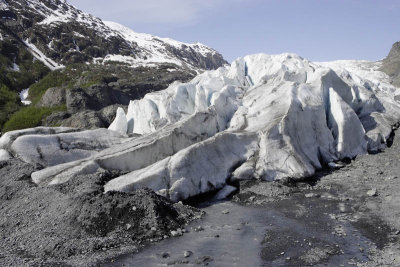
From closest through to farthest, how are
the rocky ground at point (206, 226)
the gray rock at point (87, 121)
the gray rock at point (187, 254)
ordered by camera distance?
the rocky ground at point (206, 226)
the gray rock at point (187, 254)
the gray rock at point (87, 121)

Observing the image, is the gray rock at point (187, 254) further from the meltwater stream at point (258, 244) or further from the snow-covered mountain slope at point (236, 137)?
the snow-covered mountain slope at point (236, 137)

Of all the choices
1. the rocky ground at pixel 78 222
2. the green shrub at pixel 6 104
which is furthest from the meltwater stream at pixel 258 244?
the green shrub at pixel 6 104

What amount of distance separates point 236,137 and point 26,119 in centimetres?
3523

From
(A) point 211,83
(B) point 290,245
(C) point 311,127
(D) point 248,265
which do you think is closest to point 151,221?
(D) point 248,265

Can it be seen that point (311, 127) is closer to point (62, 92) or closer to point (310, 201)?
point (310, 201)

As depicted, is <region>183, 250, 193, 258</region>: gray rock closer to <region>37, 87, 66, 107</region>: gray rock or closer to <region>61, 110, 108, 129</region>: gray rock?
<region>61, 110, 108, 129</region>: gray rock

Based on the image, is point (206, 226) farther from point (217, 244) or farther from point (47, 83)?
point (47, 83)

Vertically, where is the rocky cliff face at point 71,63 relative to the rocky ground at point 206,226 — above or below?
above

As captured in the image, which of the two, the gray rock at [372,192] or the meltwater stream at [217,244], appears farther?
the gray rock at [372,192]

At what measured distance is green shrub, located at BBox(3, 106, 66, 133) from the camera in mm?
43312

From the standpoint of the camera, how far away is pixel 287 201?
55.3 ft

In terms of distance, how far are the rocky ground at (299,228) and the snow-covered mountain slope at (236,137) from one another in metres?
1.76

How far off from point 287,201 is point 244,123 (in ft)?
24.3

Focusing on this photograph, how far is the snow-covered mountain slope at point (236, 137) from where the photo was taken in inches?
714
